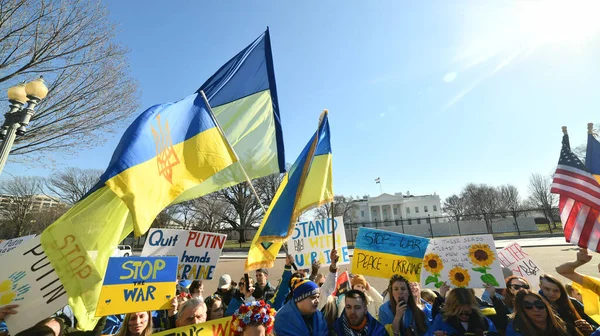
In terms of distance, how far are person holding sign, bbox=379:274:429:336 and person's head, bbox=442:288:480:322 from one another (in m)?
0.31

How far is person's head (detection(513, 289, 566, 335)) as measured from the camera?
9.86ft

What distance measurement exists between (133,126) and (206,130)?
948mm

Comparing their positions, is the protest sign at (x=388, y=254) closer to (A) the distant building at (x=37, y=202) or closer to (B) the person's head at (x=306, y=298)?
(B) the person's head at (x=306, y=298)

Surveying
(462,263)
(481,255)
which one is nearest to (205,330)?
(462,263)

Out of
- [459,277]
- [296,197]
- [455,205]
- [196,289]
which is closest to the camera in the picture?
[459,277]

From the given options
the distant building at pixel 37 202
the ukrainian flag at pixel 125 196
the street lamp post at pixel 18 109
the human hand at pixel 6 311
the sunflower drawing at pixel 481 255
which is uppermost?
the distant building at pixel 37 202

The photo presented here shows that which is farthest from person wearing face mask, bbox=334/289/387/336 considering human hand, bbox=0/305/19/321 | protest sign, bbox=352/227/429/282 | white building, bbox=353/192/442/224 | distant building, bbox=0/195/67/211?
white building, bbox=353/192/442/224

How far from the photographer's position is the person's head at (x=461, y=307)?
11.1ft

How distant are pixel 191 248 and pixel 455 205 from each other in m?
80.8

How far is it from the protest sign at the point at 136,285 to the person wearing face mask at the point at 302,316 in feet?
4.17

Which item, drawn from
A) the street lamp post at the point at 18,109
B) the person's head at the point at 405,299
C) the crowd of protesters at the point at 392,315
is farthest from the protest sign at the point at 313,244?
the street lamp post at the point at 18,109

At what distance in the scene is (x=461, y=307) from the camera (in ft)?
11.2

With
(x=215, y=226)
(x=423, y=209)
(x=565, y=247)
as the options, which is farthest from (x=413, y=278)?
(x=423, y=209)

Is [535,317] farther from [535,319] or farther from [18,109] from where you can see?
[18,109]
